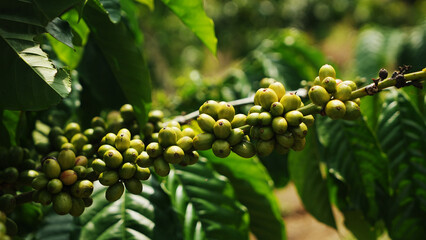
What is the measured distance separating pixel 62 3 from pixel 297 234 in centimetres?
686

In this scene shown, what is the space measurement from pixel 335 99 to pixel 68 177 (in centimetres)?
70

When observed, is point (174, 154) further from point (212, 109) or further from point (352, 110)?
point (352, 110)

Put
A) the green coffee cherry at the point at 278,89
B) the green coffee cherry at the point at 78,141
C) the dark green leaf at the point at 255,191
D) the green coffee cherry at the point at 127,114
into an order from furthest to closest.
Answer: the dark green leaf at the point at 255,191 < the green coffee cherry at the point at 127,114 < the green coffee cherry at the point at 78,141 < the green coffee cherry at the point at 278,89

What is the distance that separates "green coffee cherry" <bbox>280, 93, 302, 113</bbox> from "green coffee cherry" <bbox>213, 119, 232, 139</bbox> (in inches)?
5.9

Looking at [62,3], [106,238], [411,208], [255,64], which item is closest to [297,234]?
[255,64]

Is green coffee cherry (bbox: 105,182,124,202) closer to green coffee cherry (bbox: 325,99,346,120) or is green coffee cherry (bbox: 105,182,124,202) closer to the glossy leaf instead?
the glossy leaf

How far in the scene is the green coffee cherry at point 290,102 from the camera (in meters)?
0.88

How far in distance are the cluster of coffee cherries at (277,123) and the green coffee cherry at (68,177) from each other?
1.50 ft

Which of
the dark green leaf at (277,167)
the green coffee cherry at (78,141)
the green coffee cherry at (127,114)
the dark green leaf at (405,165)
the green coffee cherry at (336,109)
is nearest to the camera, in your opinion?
the green coffee cherry at (336,109)

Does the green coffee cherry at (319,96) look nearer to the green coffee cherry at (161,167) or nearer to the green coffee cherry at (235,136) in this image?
the green coffee cherry at (235,136)

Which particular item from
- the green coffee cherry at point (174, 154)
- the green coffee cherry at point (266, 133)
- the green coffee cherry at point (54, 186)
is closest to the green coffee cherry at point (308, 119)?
the green coffee cherry at point (266, 133)

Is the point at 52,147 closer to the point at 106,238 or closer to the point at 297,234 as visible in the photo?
the point at 106,238

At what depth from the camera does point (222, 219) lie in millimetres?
1287

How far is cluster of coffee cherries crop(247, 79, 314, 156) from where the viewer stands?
85 centimetres
